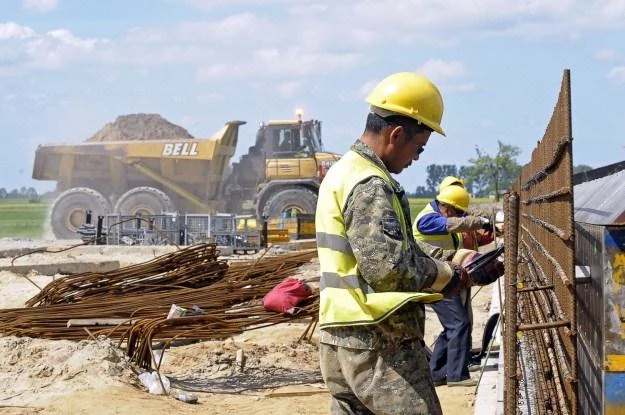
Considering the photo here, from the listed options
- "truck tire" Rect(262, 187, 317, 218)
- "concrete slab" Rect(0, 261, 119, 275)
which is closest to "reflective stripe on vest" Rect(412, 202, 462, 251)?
"concrete slab" Rect(0, 261, 119, 275)

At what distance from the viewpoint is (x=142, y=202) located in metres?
32.8

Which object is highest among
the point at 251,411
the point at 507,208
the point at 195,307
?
the point at 507,208

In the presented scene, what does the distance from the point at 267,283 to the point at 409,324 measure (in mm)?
7163

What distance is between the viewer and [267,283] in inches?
441

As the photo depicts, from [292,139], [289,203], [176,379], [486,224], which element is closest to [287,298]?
[176,379]

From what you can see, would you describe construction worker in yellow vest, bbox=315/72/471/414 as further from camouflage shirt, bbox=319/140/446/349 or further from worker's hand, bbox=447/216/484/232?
worker's hand, bbox=447/216/484/232

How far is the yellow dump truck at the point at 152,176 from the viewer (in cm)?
3269

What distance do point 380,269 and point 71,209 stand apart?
99.4 ft

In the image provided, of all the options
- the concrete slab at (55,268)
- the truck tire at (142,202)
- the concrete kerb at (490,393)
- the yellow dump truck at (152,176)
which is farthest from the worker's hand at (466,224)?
the truck tire at (142,202)

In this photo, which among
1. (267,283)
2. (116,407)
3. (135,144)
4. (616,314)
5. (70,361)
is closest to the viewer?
(616,314)

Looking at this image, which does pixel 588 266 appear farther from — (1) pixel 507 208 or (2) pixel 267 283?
(2) pixel 267 283

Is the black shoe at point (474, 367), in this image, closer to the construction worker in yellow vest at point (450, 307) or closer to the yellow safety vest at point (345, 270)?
the construction worker in yellow vest at point (450, 307)

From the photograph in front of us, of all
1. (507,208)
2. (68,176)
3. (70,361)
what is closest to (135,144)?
(68,176)

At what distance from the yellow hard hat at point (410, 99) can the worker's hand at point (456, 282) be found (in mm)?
523
